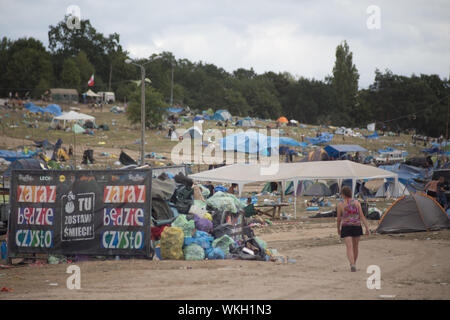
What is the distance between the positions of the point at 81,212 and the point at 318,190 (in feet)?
61.4

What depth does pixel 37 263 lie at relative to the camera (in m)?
9.86

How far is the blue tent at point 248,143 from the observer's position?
146 ft

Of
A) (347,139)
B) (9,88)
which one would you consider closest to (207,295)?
(347,139)

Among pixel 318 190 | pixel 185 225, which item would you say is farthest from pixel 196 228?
pixel 318 190

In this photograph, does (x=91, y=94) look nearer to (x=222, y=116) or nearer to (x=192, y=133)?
(x=222, y=116)

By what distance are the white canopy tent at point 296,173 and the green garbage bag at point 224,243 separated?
9.74m

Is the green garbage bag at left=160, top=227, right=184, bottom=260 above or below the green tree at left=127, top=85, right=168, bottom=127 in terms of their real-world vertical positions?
below

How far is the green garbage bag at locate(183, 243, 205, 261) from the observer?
9.71 metres

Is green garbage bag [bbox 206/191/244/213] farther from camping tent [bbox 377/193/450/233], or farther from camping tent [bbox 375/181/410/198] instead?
camping tent [bbox 375/181/410/198]

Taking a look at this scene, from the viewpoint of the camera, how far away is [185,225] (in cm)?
1002

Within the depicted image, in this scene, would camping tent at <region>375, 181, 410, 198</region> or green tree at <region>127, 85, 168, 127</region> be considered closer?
camping tent at <region>375, 181, 410, 198</region>

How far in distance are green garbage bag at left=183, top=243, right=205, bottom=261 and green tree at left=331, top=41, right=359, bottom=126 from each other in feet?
275

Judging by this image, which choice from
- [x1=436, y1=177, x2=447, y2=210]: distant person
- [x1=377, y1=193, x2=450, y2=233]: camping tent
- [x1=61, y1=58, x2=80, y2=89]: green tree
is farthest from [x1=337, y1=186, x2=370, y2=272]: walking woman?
[x1=61, y1=58, x2=80, y2=89]: green tree
